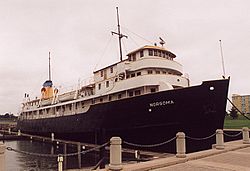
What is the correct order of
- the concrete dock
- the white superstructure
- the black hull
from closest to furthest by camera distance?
the concrete dock, the black hull, the white superstructure

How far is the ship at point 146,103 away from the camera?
1684cm

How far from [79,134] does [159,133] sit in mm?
10202

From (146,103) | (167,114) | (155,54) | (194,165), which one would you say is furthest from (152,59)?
(194,165)

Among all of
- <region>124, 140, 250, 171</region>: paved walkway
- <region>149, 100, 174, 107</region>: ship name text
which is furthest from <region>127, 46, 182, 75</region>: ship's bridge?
<region>124, 140, 250, 171</region>: paved walkway

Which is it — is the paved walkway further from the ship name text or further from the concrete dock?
the ship name text

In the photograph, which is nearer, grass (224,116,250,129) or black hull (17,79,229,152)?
black hull (17,79,229,152)

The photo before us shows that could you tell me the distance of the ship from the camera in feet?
55.3

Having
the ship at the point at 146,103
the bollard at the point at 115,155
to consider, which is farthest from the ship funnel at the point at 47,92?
the bollard at the point at 115,155

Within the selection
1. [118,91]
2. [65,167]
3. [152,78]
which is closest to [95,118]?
[118,91]

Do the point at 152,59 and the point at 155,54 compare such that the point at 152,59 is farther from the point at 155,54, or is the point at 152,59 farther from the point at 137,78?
the point at 137,78

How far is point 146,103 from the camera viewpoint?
18.2m

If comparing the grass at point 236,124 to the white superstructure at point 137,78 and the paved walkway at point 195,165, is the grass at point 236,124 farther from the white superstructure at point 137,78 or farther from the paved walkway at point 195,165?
the paved walkway at point 195,165

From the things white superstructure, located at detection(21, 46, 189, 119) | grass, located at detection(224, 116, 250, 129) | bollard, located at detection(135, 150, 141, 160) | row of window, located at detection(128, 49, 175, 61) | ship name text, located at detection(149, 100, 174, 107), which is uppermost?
row of window, located at detection(128, 49, 175, 61)

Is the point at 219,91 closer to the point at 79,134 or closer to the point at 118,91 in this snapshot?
the point at 118,91
